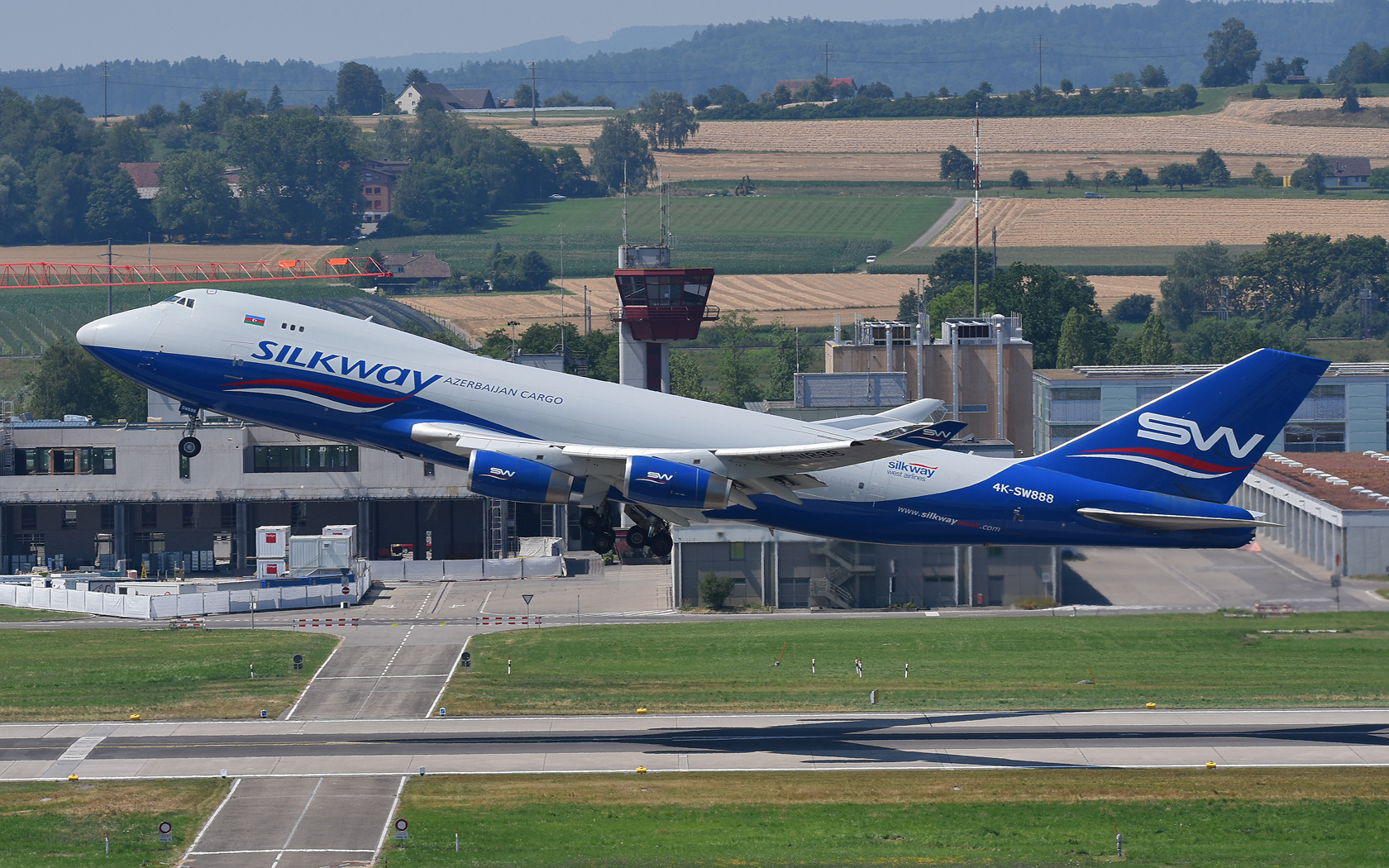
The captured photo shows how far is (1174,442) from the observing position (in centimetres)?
5788

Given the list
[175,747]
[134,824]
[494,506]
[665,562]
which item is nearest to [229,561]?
[494,506]

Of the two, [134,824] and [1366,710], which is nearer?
[134,824]

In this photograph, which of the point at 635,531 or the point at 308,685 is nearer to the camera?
the point at 635,531

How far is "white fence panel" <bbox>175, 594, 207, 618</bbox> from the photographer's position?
101 m

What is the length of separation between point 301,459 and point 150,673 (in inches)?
1799

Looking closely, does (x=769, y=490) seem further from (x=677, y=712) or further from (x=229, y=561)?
(x=229, y=561)

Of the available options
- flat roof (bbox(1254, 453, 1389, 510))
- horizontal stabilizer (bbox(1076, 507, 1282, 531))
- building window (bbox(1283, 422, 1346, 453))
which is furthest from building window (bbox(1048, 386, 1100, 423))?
horizontal stabilizer (bbox(1076, 507, 1282, 531))

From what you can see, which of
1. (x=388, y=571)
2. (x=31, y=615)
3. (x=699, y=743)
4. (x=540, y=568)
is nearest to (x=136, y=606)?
(x=31, y=615)

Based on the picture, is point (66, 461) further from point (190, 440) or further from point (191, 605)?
point (190, 440)

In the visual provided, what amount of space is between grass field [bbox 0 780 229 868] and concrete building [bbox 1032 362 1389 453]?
98.4m

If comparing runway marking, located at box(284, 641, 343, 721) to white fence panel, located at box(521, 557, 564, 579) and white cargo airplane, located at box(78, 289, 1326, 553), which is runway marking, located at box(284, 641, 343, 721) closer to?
white cargo airplane, located at box(78, 289, 1326, 553)

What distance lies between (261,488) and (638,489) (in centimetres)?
7497

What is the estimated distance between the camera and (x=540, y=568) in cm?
11569

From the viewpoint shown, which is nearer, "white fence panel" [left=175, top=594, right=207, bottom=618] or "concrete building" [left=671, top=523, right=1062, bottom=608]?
"concrete building" [left=671, top=523, right=1062, bottom=608]
